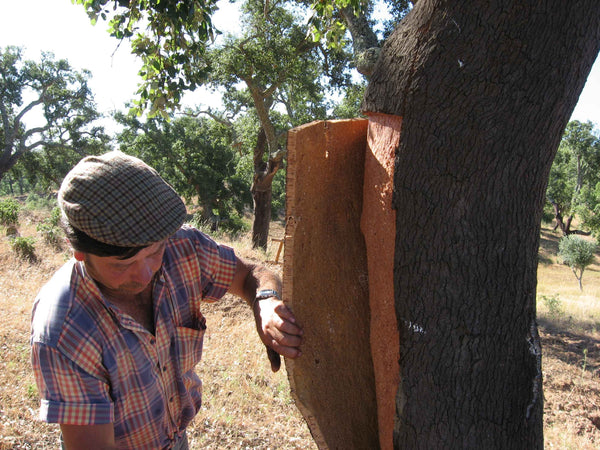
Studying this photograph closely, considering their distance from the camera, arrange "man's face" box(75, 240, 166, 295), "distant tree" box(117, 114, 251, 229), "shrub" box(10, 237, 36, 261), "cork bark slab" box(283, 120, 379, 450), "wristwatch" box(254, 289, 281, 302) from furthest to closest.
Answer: "distant tree" box(117, 114, 251, 229) → "shrub" box(10, 237, 36, 261) → "wristwatch" box(254, 289, 281, 302) → "cork bark slab" box(283, 120, 379, 450) → "man's face" box(75, 240, 166, 295)

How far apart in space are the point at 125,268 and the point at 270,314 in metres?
0.56

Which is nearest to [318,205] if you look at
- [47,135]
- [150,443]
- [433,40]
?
[433,40]

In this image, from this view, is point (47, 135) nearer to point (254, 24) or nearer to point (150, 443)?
point (254, 24)

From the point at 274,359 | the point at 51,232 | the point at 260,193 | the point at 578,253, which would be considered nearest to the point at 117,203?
the point at 274,359

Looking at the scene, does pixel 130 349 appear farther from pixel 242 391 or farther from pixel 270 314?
pixel 242 391

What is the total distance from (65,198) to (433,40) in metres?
1.28

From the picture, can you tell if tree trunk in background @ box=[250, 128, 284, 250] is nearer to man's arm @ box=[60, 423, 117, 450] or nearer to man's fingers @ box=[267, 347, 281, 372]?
man's fingers @ box=[267, 347, 281, 372]

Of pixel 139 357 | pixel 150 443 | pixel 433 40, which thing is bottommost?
pixel 150 443

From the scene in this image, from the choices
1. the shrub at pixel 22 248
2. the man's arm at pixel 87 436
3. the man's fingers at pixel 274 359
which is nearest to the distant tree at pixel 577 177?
the shrub at pixel 22 248

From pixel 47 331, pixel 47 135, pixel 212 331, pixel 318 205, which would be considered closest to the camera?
pixel 47 331

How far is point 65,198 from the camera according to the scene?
1.42m

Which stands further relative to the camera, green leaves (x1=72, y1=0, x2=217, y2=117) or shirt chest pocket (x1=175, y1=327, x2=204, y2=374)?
green leaves (x1=72, y1=0, x2=217, y2=117)

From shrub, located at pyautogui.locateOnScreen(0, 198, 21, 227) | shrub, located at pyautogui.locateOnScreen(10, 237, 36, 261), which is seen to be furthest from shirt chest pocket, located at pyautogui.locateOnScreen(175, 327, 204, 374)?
shrub, located at pyautogui.locateOnScreen(0, 198, 21, 227)

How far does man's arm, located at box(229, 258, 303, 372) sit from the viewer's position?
161 cm
